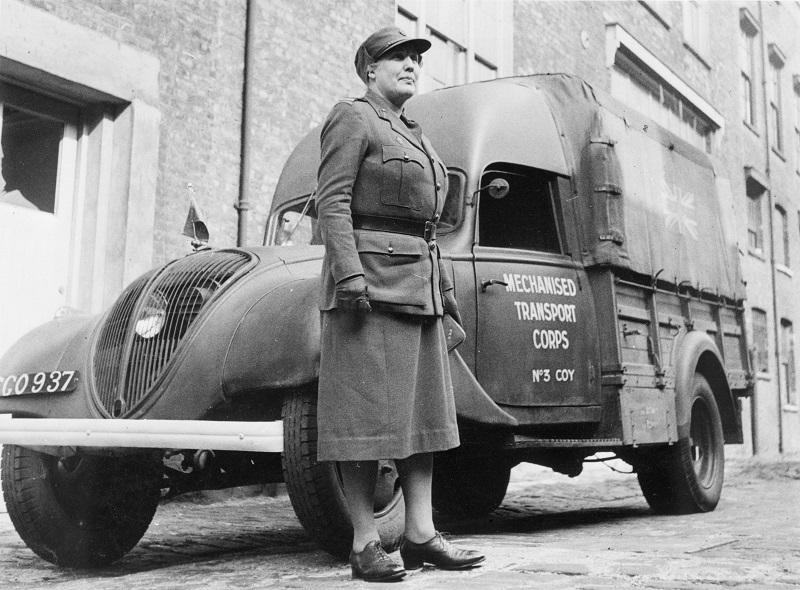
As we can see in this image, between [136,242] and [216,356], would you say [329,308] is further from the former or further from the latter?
[136,242]

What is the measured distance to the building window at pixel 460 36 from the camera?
11.3m

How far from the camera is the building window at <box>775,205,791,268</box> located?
73.3 feet

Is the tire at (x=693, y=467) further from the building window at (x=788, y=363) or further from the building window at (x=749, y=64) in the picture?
the building window at (x=749, y=64)

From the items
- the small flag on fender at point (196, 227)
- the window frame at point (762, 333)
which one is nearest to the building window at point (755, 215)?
the window frame at point (762, 333)

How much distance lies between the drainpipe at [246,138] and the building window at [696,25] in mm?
11404

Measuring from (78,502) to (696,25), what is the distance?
16859 mm

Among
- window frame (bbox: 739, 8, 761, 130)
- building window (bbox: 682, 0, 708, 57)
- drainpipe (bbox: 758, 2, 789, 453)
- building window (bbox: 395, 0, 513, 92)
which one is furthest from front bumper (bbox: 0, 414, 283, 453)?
window frame (bbox: 739, 8, 761, 130)

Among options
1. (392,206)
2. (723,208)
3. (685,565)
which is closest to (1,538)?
(392,206)

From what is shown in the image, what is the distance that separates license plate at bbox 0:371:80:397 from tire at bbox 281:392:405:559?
1147 mm

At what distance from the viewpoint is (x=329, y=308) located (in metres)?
3.83

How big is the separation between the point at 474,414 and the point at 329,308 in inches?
43.8

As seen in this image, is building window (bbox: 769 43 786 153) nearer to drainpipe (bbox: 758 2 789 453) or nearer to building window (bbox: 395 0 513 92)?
drainpipe (bbox: 758 2 789 453)

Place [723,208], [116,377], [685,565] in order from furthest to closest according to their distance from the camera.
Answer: [723,208] → [116,377] → [685,565]

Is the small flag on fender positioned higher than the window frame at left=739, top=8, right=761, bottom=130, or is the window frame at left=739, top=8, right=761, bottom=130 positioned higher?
the window frame at left=739, top=8, right=761, bottom=130
